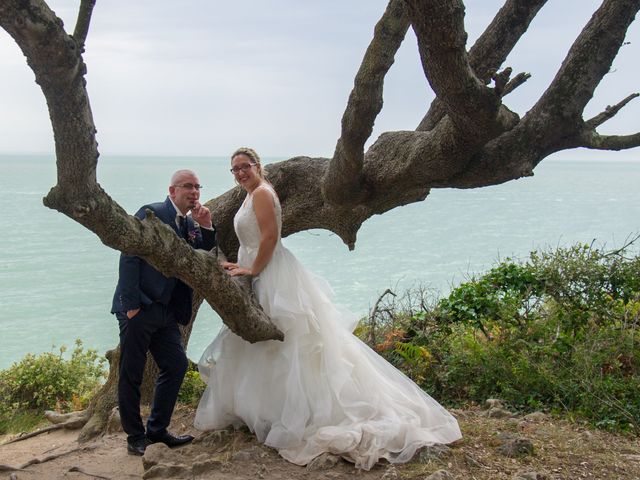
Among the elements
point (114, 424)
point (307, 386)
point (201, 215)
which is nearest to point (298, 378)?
point (307, 386)

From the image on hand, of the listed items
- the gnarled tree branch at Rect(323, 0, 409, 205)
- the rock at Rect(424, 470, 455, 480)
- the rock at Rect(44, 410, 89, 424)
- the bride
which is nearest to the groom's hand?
the bride

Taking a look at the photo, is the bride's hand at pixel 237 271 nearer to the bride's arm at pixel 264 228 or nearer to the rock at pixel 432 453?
the bride's arm at pixel 264 228

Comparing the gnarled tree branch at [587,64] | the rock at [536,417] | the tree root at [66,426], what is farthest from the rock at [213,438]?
the gnarled tree branch at [587,64]

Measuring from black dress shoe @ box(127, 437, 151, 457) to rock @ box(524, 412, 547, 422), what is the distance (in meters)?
3.41

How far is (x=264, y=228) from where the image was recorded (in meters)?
5.73

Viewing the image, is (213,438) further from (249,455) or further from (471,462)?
(471,462)

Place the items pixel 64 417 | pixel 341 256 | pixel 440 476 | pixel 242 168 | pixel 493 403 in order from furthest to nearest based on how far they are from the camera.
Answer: pixel 341 256 < pixel 64 417 < pixel 493 403 < pixel 242 168 < pixel 440 476

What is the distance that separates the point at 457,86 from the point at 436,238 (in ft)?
105

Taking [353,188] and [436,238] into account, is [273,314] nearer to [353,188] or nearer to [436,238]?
[353,188]

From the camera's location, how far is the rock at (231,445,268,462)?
5.25 meters

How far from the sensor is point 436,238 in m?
36.4

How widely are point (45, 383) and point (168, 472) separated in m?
6.20

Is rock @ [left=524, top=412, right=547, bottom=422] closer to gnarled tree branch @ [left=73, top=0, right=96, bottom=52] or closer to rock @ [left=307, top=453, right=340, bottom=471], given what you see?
rock @ [left=307, top=453, right=340, bottom=471]

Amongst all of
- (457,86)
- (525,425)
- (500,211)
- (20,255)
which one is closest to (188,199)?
(457,86)
